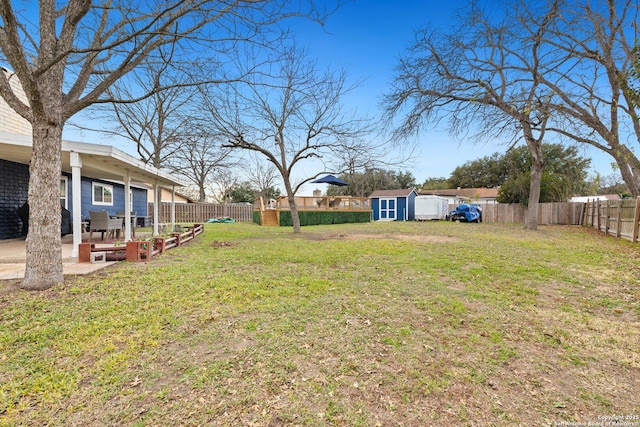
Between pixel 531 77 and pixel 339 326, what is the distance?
13.1 metres

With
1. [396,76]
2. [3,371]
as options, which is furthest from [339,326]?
[396,76]

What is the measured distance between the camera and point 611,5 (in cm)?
811

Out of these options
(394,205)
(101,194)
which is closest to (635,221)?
(394,205)

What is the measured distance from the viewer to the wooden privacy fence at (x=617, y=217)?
28.2 feet

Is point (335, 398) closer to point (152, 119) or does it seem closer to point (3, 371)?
point (3, 371)

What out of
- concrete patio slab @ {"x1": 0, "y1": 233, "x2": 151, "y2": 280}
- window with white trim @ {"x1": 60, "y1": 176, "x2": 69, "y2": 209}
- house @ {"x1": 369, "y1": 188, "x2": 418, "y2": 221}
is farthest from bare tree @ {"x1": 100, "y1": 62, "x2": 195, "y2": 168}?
house @ {"x1": 369, "y1": 188, "x2": 418, "y2": 221}

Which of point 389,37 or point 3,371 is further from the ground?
point 389,37

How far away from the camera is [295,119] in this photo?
11125 mm

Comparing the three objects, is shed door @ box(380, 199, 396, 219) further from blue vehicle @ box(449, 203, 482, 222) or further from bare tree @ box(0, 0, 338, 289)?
bare tree @ box(0, 0, 338, 289)

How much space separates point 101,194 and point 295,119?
364 inches

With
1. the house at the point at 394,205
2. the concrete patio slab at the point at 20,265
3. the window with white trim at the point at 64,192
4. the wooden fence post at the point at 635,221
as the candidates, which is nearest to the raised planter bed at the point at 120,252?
the concrete patio slab at the point at 20,265

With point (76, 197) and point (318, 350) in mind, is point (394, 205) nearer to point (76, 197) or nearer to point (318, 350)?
point (76, 197)

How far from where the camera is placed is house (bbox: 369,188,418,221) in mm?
25328

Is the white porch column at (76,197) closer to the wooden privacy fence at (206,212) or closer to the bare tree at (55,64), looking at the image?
the bare tree at (55,64)
